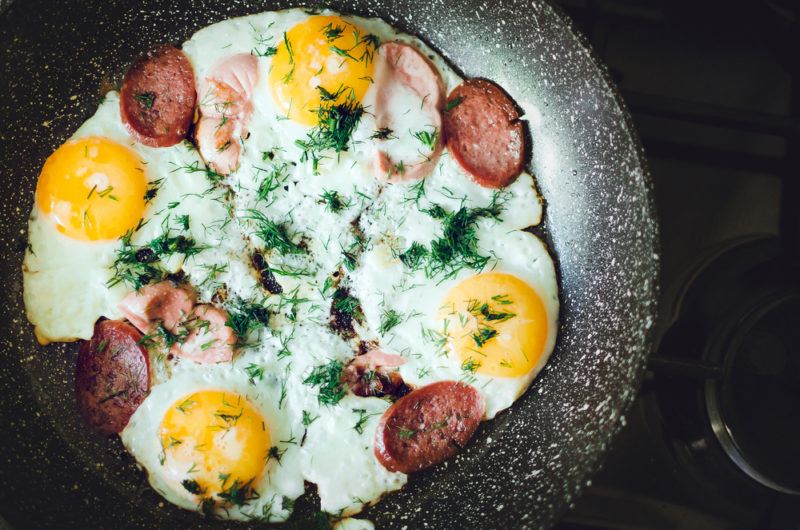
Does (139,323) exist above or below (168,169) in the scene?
below

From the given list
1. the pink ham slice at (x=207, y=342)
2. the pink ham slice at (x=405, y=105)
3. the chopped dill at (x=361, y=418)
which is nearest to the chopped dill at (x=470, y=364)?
the chopped dill at (x=361, y=418)

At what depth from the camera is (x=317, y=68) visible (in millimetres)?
1806

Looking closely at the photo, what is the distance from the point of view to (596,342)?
75.5 inches

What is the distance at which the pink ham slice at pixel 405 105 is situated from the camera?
1.87 metres

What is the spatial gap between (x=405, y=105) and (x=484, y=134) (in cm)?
26

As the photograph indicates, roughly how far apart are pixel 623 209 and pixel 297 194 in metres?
0.98

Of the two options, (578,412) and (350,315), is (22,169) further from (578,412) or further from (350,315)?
(578,412)

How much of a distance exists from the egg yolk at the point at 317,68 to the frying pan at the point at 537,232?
28 cm

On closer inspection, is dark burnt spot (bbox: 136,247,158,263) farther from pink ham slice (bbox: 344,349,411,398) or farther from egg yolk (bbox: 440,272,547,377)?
egg yolk (bbox: 440,272,547,377)

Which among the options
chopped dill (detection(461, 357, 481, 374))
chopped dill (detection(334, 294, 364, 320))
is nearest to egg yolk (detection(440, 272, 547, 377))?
chopped dill (detection(461, 357, 481, 374))

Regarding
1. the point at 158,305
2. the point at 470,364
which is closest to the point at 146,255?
the point at 158,305

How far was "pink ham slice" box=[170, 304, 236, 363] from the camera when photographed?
1.83 metres

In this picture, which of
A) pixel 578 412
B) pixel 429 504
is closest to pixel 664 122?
pixel 578 412

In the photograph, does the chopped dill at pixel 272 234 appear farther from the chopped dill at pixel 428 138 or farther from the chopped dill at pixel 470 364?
the chopped dill at pixel 470 364
